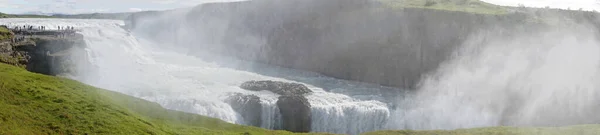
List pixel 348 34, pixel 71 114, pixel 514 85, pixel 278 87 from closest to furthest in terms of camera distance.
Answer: pixel 71 114
pixel 278 87
pixel 514 85
pixel 348 34

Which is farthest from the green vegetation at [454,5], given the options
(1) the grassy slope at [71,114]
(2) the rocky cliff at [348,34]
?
(1) the grassy slope at [71,114]

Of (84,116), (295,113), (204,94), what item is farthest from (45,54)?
(84,116)

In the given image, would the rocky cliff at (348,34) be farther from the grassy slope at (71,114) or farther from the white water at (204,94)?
the grassy slope at (71,114)

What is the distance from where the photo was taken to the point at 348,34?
362 feet

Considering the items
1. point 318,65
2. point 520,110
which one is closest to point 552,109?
point 520,110

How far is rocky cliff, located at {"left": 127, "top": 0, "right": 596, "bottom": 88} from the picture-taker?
9169 cm

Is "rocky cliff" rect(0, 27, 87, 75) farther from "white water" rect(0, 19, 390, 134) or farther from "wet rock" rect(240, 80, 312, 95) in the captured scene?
"wet rock" rect(240, 80, 312, 95)

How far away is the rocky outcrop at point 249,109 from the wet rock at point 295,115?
3.34 metres

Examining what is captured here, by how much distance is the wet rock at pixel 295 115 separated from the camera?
6475cm

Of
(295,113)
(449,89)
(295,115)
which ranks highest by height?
→ (449,89)

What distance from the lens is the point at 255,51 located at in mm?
131625

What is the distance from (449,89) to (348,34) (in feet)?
105

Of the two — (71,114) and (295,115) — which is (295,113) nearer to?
(295,115)

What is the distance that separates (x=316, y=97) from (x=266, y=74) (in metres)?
30.6
